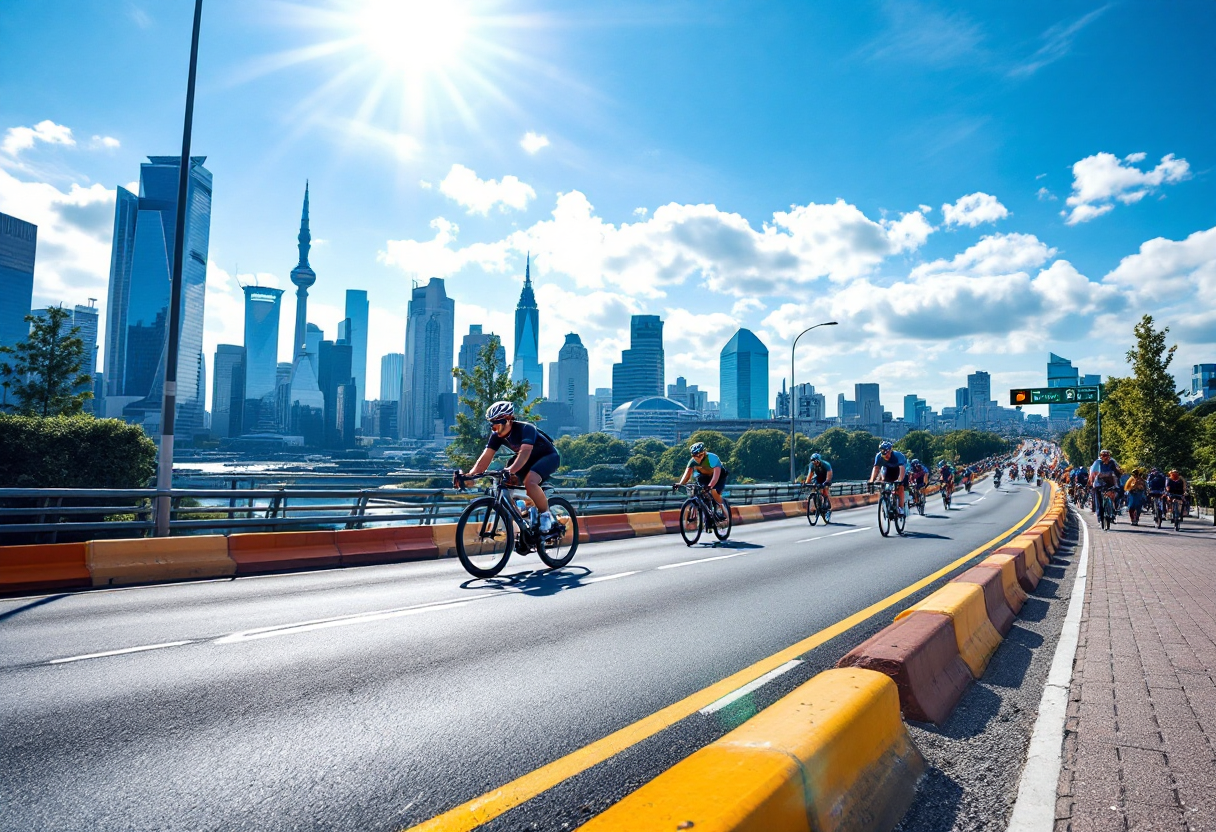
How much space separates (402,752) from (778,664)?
2.55 metres

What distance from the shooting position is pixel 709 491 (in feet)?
44.0

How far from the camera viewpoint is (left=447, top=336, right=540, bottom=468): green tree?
3145cm

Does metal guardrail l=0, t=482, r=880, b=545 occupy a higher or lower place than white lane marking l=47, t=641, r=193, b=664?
higher

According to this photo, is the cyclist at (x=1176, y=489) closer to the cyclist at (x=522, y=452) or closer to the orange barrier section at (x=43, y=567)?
the cyclist at (x=522, y=452)

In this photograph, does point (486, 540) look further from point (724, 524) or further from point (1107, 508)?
point (1107, 508)

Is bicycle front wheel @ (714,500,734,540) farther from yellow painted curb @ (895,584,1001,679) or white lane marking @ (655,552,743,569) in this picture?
yellow painted curb @ (895,584,1001,679)

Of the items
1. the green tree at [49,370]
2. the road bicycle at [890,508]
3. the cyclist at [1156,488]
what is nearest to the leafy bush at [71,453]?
the green tree at [49,370]

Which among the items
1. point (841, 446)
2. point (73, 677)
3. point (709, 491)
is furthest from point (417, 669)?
point (841, 446)

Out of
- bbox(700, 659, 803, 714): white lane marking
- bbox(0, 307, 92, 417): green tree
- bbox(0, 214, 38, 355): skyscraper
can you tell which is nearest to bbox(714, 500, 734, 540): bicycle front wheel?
bbox(700, 659, 803, 714): white lane marking

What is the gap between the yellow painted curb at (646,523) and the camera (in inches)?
641

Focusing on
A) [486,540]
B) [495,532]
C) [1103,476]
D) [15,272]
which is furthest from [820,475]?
[15,272]

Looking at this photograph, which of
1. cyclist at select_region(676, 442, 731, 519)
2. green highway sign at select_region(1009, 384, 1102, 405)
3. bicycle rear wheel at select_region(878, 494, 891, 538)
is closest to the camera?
cyclist at select_region(676, 442, 731, 519)

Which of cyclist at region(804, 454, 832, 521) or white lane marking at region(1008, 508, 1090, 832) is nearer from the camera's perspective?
white lane marking at region(1008, 508, 1090, 832)

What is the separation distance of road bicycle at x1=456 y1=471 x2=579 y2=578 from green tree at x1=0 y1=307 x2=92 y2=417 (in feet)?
101
